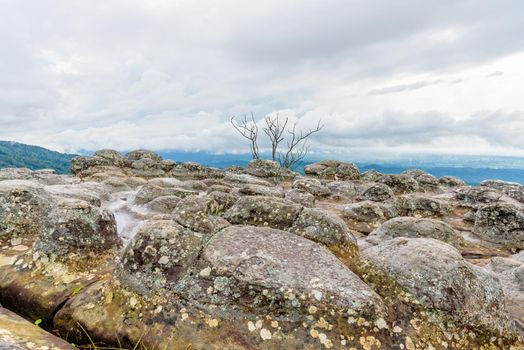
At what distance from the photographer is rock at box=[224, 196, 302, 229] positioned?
11320mm

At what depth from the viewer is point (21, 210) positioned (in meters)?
12.4

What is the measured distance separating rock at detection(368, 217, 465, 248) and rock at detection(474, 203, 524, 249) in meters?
2.45

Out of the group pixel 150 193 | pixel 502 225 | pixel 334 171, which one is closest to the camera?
pixel 502 225

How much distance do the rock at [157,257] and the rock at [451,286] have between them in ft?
15.0

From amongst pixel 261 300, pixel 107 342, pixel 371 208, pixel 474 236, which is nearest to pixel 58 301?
pixel 107 342

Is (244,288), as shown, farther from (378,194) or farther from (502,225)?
(378,194)

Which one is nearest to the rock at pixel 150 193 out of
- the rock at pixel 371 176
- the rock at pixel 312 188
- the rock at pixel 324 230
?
the rock at pixel 312 188

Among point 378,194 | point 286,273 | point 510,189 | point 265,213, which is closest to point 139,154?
point 378,194

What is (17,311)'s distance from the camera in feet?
28.0

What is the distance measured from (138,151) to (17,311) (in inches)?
1554

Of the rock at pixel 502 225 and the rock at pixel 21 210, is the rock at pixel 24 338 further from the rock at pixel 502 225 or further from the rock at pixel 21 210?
the rock at pixel 502 225

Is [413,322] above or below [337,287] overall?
below

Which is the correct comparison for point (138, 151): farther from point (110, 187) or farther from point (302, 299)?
point (302, 299)

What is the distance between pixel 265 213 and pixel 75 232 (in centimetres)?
576
